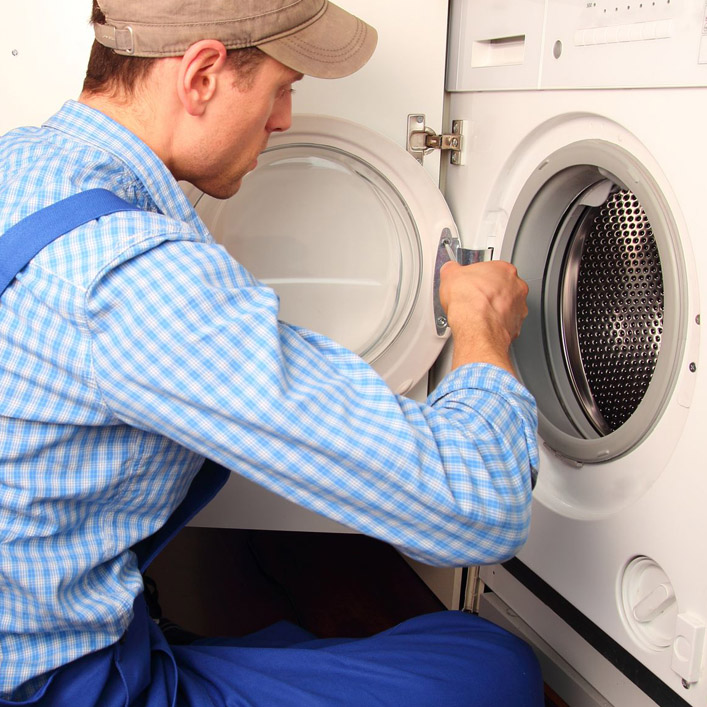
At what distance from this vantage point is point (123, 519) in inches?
34.5

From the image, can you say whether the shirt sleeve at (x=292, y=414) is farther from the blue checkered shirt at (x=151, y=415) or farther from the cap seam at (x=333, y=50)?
the cap seam at (x=333, y=50)

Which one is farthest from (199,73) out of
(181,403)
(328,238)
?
(328,238)

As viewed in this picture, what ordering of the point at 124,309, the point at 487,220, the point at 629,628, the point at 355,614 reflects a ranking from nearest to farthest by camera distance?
the point at 124,309, the point at 629,628, the point at 487,220, the point at 355,614

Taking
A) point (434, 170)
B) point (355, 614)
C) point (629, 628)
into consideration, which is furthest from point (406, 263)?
point (355, 614)

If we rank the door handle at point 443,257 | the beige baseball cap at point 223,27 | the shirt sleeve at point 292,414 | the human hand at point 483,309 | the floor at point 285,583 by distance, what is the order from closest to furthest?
the shirt sleeve at point 292,414, the beige baseball cap at point 223,27, the human hand at point 483,309, the door handle at point 443,257, the floor at point 285,583

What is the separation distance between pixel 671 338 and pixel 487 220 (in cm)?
43

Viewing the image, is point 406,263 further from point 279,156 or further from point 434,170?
point 279,156

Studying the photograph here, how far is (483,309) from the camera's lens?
1.02 m

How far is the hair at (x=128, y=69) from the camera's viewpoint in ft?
2.84

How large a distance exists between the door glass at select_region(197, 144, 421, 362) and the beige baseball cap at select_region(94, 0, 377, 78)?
0.41 m

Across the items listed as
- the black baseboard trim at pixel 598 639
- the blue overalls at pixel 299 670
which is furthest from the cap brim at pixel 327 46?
the black baseboard trim at pixel 598 639

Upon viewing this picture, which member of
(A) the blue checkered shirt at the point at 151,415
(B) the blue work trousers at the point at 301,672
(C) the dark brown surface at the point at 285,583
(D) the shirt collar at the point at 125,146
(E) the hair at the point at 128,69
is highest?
(E) the hair at the point at 128,69

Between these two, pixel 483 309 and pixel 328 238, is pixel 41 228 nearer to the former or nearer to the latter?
pixel 483 309

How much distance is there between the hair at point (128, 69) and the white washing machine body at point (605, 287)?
40 cm
